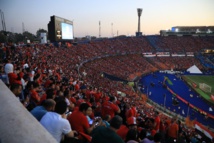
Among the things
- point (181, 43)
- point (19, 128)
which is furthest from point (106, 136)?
point (181, 43)

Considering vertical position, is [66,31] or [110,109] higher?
[66,31]

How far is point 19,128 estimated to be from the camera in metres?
1.85

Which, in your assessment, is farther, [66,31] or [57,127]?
[66,31]

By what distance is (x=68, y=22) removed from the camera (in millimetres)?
34312

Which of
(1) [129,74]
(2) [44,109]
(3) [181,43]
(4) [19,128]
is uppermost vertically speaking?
(3) [181,43]

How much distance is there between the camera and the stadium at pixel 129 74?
7.82 m

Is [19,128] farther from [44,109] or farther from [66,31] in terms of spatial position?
[66,31]

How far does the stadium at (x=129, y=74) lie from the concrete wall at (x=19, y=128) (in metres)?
0.11

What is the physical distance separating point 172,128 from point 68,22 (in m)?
31.0

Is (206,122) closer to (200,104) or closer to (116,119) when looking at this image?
(200,104)

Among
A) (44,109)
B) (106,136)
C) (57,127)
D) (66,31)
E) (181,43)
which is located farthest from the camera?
(181,43)

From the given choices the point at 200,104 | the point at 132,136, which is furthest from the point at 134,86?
the point at 132,136

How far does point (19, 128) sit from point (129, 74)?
3799cm

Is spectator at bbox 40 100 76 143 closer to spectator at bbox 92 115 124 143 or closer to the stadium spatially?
the stadium
